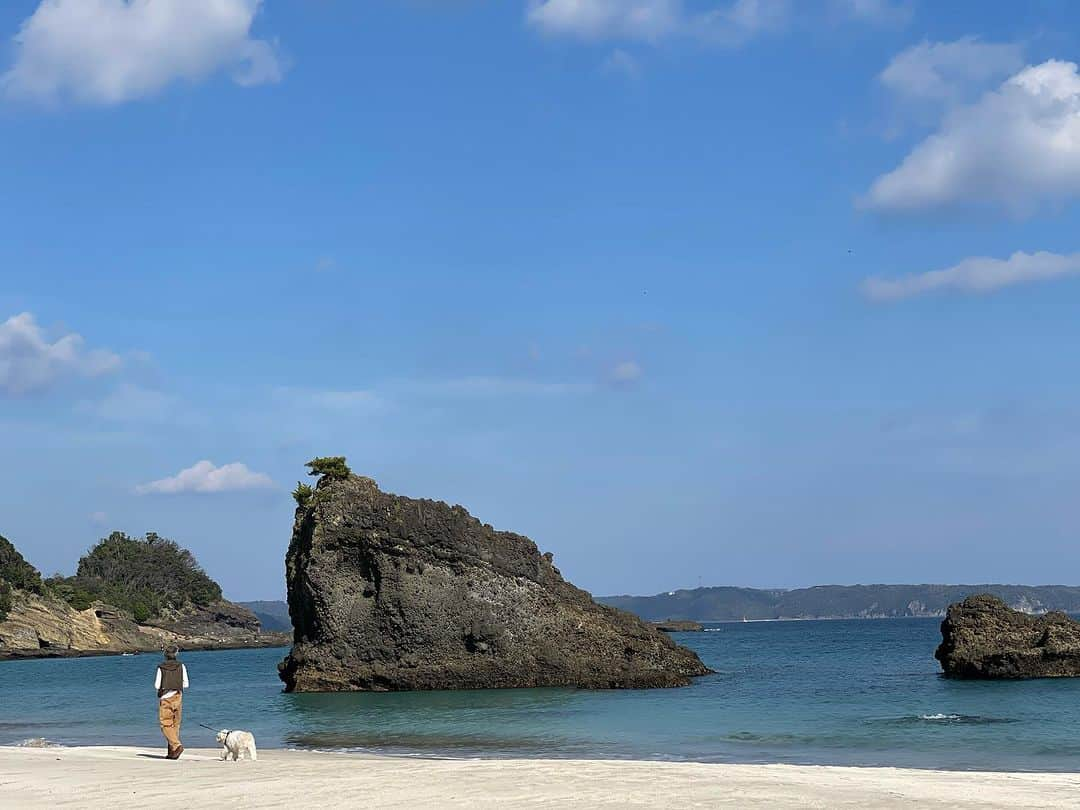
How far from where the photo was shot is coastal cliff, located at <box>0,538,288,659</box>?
106 m

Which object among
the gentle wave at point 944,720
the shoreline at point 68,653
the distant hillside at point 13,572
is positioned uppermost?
the distant hillside at point 13,572

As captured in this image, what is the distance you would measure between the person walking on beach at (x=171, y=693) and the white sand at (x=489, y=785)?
50cm

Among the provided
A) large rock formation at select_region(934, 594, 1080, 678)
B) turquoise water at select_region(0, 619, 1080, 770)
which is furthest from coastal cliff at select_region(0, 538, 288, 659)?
large rock formation at select_region(934, 594, 1080, 678)

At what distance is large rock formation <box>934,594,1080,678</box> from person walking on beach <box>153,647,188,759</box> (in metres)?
31.4

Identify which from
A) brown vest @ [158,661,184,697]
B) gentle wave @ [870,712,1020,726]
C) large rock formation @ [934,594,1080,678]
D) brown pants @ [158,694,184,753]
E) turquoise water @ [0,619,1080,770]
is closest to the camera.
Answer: brown vest @ [158,661,184,697]

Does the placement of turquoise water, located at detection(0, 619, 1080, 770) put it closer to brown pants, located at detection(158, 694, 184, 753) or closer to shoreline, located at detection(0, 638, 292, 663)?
brown pants, located at detection(158, 694, 184, 753)

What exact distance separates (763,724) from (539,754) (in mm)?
8362

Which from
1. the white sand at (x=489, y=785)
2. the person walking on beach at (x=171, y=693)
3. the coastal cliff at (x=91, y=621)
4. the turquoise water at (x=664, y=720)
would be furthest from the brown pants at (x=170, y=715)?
the coastal cliff at (x=91, y=621)

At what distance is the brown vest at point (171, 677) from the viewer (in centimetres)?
2052

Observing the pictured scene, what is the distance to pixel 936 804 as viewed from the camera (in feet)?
49.8

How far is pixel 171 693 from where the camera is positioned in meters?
20.7

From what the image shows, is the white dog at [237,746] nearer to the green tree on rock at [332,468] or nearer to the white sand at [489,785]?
the white sand at [489,785]

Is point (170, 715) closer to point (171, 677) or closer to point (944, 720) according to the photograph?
point (171, 677)

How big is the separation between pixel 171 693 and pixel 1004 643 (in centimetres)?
3256
